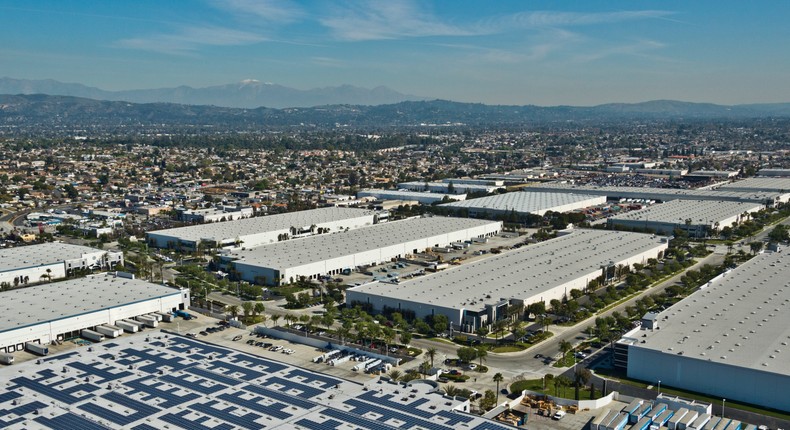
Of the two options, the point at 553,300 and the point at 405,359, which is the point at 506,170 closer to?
the point at 553,300

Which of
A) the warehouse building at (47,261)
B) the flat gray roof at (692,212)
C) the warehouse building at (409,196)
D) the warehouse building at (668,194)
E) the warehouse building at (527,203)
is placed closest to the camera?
the warehouse building at (47,261)

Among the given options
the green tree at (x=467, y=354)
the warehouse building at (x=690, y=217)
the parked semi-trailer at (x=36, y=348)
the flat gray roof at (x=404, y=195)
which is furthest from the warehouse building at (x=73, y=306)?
the flat gray roof at (x=404, y=195)

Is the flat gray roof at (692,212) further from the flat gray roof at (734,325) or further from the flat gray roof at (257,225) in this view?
the flat gray roof at (257,225)

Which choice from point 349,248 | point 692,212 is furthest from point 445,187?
point 349,248

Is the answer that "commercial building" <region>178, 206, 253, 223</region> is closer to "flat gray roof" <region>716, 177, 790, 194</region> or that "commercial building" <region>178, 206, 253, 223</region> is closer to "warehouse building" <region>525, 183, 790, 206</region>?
"warehouse building" <region>525, 183, 790, 206</region>

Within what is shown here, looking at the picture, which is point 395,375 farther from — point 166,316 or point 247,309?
point 166,316

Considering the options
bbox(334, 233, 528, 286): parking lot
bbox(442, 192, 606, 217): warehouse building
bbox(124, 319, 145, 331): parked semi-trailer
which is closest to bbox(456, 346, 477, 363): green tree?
bbox(334, 233, 528, 286): parking lot

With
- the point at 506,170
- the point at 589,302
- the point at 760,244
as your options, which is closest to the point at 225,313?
the point at 589,302
